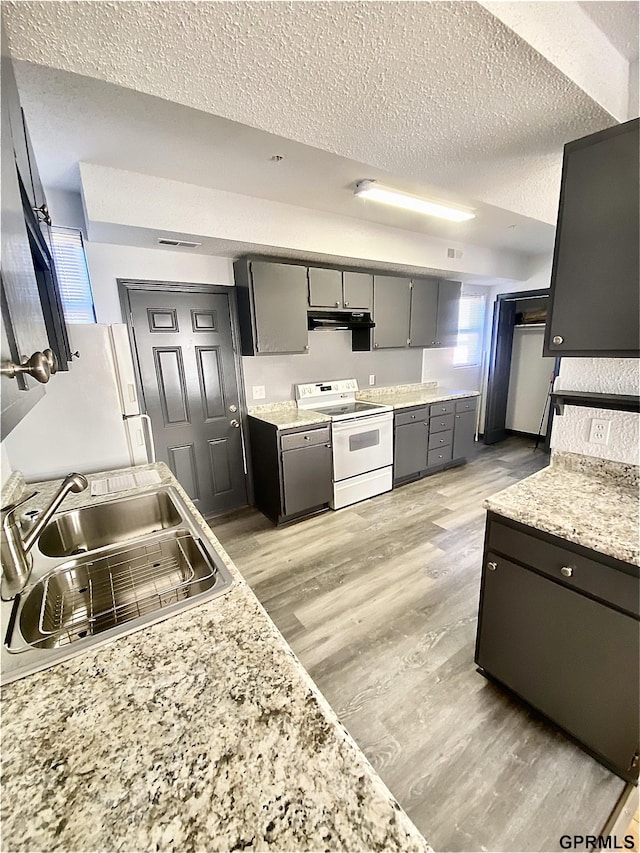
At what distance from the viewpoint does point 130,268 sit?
2.66 metres

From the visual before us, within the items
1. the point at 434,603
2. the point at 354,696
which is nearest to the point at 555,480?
the point at 434,603

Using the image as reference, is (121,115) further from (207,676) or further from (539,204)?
(539,204)

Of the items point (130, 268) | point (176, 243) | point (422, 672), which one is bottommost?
point (422, 672)

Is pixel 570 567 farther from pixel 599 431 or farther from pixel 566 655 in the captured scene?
pixel 599 431

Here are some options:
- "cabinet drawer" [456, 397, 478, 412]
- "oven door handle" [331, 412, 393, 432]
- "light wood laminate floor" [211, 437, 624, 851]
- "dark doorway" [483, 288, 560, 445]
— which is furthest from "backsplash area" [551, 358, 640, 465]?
"dark doorway" [483, 288, 560, 445]

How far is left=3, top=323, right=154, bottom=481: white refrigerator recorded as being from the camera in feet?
6.72

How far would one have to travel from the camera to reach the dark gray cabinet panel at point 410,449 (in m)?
3.77

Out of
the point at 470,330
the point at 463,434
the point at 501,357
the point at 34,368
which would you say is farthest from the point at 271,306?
the point at 501,357

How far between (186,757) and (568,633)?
1.40 meters

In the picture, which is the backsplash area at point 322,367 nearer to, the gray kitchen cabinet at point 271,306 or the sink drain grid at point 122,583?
the gray kitchen cabinet at point 271,306

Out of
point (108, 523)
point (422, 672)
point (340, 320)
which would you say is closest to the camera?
point (108, 523)

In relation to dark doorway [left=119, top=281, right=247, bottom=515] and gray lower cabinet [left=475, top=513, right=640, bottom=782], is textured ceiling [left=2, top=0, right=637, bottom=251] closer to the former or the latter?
dark doorway [left=119, top=281, right=247, bottom=515]

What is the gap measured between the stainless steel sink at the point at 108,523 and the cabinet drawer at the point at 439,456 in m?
3.18

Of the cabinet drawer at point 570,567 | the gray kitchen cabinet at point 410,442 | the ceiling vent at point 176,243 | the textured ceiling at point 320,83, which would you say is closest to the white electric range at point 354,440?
the gray kitchen cabinet at point 410,442
